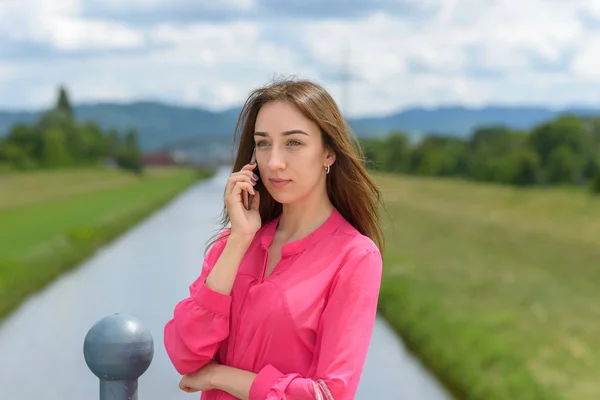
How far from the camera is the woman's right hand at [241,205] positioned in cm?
264

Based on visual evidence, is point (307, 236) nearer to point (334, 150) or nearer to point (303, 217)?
point (303, 217)

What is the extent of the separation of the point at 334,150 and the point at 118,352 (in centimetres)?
76

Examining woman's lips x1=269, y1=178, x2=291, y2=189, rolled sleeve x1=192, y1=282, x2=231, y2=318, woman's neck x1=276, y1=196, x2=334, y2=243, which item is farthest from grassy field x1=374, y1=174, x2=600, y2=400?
rolled sleeve x1=192, y1=282, x2=231, y2=318

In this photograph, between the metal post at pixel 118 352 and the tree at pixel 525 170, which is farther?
the tree at pixel 525 170

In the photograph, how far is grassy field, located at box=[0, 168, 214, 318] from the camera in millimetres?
19688

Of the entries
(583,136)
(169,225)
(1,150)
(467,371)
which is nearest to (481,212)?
(583,136)

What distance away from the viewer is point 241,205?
2.69 meters

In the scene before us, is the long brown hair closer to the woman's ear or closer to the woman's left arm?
the woman's ear

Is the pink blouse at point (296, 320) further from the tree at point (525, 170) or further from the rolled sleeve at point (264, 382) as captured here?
the tree at point (525, 170)

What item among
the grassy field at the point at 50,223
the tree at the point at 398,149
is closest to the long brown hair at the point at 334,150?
the grassy field at the point at 50,223

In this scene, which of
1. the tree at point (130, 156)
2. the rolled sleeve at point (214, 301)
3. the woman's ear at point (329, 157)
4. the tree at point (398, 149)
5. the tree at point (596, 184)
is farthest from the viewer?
the tree at point (130, 156)

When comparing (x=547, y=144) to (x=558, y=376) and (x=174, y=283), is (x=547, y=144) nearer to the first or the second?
(x=174, y=283)

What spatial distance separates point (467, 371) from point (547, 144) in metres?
30.2

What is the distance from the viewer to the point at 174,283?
18406mm
